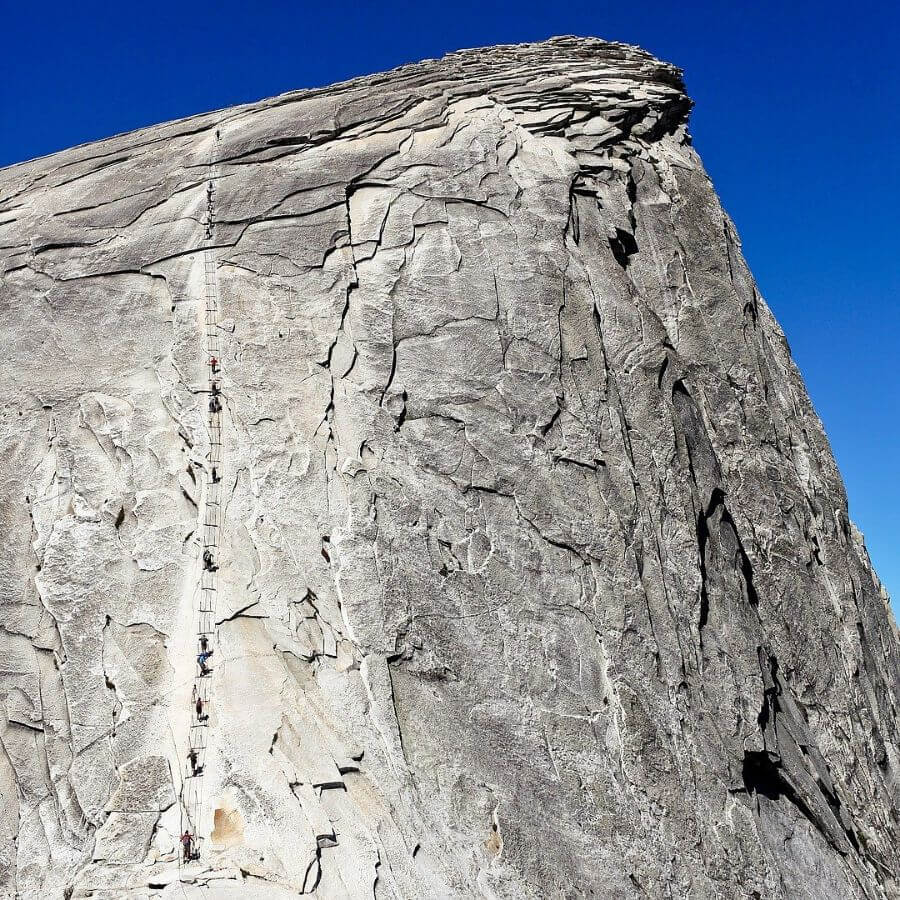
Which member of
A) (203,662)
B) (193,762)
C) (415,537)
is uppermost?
(415,537)

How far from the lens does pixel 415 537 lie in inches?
587

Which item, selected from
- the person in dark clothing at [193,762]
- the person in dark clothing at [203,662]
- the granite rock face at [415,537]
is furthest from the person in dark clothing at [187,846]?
the person in dark clothing at [203,662]

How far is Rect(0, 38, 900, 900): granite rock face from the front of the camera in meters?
13.6

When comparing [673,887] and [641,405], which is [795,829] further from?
[641,405]

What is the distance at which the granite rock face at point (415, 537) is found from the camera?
1360 cm

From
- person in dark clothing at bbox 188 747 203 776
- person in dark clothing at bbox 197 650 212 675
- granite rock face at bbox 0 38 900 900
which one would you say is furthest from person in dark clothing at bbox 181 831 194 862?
person in dark clothing at bbox 197 650 212 675

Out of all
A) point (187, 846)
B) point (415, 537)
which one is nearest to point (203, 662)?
point (187, 846)

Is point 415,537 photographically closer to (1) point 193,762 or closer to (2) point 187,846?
(1) point 193,762

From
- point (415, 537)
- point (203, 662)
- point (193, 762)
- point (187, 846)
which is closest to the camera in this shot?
point (187, 846)

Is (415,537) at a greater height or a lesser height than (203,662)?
greater

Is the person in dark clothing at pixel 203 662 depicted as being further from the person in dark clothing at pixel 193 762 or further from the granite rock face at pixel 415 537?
the person in dark clothing at pixel 193 762

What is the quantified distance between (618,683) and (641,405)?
4.44 meters

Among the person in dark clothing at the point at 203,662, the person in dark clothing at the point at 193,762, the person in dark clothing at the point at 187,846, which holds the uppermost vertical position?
the person in dark clothing at the point at 203,662

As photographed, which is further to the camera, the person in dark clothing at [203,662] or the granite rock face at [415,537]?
the person in dark clothing at [203,662]
